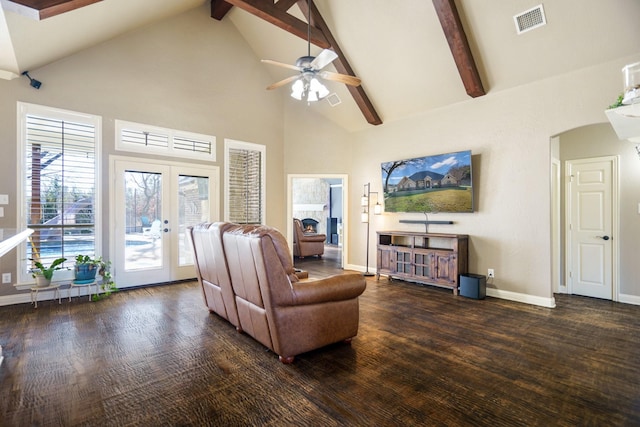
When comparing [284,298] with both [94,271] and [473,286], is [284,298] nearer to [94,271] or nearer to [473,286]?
[473,286]

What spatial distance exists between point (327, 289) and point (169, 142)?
4445 millimetres

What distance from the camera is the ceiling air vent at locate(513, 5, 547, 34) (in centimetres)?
370

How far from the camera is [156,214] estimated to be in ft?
18.1

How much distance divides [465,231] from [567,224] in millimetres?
1640

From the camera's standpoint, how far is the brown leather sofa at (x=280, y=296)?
2.55 meters

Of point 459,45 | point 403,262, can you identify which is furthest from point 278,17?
point 403,262

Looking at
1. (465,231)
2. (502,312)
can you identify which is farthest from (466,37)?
(502,312)

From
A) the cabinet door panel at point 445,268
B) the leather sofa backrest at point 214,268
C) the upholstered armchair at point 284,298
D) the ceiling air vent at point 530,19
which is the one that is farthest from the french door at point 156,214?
the ceiling air vent at point 530,19

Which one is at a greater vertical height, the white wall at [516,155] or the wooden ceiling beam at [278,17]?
the wooden ceiling beam at [278,17]

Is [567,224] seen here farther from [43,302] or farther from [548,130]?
[43,302]

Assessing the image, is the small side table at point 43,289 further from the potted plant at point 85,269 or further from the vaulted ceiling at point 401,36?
the vaulted ceiling at point 401,36

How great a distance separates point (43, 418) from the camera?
1909 mm

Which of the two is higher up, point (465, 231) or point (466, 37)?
point (466, 37)

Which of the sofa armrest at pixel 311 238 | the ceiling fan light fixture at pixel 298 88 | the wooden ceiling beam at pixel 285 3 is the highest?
the wooden ceiling beam at pixel 285 3
